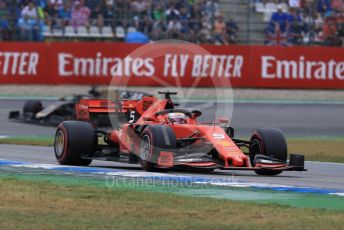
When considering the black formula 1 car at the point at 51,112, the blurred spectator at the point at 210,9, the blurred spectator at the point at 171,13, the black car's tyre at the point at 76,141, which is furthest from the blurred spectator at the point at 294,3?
the black car's tyre at the point at 76,141

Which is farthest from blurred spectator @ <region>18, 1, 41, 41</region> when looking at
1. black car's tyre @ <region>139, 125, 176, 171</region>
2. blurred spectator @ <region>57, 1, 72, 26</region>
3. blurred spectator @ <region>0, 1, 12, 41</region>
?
black car's tyre @ <region>139, 125, 176, 171</region>

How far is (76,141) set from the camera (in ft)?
47.0

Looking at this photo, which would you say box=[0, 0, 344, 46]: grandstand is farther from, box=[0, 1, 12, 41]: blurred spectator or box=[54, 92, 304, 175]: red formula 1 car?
box=[54, 92, 304, 175]: red formula 1 car

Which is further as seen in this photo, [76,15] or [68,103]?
[76,15]

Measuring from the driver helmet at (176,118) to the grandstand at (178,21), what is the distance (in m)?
19.4

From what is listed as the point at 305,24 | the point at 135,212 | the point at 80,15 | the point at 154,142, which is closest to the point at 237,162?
the point at 154,142

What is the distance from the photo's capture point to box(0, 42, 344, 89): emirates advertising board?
32.2 m

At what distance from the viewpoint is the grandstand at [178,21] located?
33000 mm

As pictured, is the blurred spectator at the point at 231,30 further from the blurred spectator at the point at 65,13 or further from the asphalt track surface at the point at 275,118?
the blurred spectator at the point at 65,13

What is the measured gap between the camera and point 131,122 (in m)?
14.5

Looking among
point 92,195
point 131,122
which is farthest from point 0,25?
point 92,195

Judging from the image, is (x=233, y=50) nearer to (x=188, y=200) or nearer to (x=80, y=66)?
(x=80, y=66)

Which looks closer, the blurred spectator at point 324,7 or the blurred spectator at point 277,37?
the blurred spectator at point 277,37

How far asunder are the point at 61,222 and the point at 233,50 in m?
25.3
